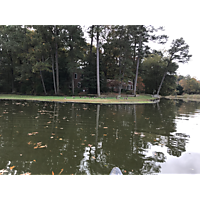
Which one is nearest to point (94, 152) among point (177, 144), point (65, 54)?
point (177, 144)

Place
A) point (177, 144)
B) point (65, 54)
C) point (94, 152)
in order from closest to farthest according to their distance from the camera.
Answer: point (94, 152), point (177, 144), point (65, 54)

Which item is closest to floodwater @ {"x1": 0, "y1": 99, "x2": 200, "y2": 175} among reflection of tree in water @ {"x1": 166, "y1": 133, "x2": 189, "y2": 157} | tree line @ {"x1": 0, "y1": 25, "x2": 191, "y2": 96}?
reflection of tree in water @ {"x1": 166, "y1": 133, "x2": 189, "y2": 157}

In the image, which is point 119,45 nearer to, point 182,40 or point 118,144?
point 182,40

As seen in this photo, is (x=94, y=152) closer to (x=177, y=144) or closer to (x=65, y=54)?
(x=177, y=144)

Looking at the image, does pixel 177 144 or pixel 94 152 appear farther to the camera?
pixel 177 144

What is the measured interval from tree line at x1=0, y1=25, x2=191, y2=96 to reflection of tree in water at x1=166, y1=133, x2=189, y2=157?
20.8 metres

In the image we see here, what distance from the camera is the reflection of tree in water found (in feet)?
14.8

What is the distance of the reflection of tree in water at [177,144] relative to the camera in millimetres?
4508

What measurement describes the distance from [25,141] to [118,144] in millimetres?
3197

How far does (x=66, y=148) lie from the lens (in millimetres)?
4379

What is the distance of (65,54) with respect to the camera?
1363 inches

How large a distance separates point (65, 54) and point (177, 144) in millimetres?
34104

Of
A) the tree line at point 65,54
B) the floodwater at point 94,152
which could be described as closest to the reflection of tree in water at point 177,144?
the floodwater at point 94,152
